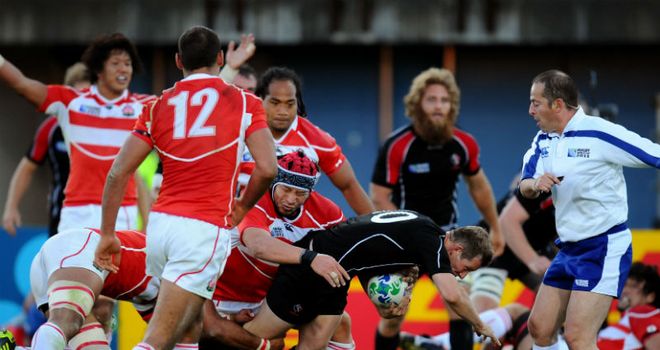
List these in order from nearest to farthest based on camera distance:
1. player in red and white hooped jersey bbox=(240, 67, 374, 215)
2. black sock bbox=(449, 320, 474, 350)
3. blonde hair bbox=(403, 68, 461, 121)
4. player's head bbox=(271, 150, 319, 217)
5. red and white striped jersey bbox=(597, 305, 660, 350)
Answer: player's head bbox=(271, 150, 319, 217) → player in red and white hooped jersey bbox=(240, 67, 374, 215) → black sock bbox=(449, 320, 474, 350) → red and white striped jersey bbox=(597, 305, 660, 350) → blonde hair bbox=(403, 68, 461, 121)

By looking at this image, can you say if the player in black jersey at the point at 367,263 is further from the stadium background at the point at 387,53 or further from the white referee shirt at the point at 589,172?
the stadium background at the point at 387,53

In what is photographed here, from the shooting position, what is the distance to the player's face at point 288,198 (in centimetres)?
741

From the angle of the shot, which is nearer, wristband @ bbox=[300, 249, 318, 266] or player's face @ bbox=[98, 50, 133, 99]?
wristband @ bbox=[300, 249, 318, 266]

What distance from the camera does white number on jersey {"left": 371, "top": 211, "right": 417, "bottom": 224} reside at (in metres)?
7.08

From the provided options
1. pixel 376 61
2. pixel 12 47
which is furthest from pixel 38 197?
pixel 376 61

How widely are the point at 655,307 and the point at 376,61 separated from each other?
6778mm

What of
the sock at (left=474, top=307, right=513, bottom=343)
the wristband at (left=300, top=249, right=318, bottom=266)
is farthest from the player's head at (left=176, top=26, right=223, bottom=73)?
the sock at (left=474, top=307, right=513, bottom=343)

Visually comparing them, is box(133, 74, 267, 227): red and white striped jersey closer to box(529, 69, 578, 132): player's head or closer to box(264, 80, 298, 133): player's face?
box(264, 80, 298, 133): player's face

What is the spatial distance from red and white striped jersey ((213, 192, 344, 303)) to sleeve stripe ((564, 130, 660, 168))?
64.9 inches

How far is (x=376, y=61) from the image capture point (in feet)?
50.0

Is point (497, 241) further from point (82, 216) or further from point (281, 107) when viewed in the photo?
point (82, 216)

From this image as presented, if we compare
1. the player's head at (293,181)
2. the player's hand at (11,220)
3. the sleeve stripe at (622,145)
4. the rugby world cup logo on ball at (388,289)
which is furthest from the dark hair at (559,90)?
the player's hand at (11,220)

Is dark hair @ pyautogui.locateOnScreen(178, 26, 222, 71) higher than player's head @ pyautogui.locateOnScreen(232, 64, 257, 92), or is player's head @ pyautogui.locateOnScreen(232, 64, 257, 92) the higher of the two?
dark hair @ pyautogui.locateOnScreen(178, 26, 222, 71)

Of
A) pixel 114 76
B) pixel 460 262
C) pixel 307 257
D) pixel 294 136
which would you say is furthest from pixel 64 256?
pixel 460 262
